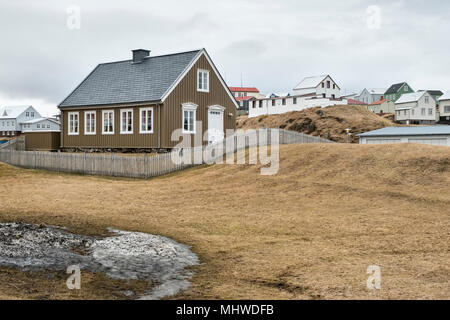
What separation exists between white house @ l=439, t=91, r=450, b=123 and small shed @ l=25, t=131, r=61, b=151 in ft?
230

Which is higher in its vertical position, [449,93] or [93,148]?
[449,93]

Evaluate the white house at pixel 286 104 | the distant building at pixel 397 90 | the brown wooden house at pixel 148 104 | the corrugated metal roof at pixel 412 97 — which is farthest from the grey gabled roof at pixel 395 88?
the brown wooden house at pixel 148 104

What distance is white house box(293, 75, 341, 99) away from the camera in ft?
279

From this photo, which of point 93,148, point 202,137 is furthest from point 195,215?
point 93,148

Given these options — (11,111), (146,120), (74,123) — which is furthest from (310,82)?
(11,111)

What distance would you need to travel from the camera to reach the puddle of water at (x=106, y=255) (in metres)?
9.08

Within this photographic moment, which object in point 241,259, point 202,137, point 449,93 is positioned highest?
point 449,93

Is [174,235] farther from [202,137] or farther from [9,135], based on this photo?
[9,135]

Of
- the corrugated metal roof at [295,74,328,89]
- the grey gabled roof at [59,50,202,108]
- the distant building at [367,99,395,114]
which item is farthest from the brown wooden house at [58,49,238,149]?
the distant building at [367,99,395,114]

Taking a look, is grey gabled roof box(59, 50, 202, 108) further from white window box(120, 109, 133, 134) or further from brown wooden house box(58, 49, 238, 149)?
white window box(120, 109, 133, 134)

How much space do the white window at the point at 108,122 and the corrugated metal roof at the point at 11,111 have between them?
80.0 metres

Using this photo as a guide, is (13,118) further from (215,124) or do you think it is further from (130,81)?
(215,124)

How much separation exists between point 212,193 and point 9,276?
1347 cm
